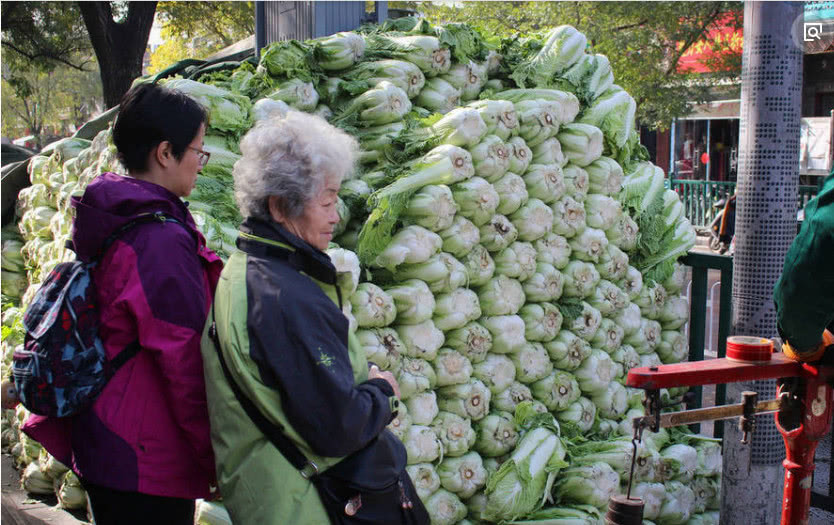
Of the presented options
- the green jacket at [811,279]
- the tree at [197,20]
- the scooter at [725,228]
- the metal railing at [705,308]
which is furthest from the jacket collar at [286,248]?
the scooter at [725,228]

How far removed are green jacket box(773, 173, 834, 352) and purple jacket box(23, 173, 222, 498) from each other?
5.78 feet

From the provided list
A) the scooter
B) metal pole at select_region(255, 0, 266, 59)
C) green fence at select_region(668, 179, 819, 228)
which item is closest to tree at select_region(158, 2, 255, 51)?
metal pole at select_region(255, 0, 266, 59)

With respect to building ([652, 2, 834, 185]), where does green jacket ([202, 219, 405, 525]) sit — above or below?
below

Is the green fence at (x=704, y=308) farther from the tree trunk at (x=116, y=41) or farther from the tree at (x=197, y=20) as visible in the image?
the tree at (x=197, y=20)

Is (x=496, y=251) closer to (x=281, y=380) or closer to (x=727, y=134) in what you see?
(x=281, y=380)

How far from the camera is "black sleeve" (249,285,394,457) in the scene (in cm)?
191

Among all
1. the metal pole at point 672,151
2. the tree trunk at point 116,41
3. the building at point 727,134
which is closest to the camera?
the tree trunk at point 116,41

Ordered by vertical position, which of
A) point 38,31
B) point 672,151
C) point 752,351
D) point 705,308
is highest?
point 38,31

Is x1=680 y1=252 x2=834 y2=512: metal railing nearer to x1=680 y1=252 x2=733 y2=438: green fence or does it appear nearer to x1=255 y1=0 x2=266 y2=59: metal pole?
x1=680 y1=252 x2=733 y2=438: green fence

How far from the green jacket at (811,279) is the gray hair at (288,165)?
4.60ft

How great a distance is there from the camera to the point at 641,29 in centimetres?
1903

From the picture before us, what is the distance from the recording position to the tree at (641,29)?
18453mm

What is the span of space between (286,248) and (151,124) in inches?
23.1

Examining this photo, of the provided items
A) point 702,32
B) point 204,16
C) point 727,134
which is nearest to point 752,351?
point 204,16
